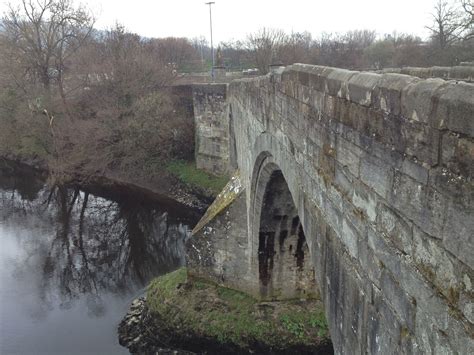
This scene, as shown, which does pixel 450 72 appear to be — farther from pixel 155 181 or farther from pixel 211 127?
pixel 155 181

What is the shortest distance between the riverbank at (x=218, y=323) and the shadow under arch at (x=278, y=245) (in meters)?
0.42

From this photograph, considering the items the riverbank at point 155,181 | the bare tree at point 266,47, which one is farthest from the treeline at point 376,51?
the riverbank at point 155,181

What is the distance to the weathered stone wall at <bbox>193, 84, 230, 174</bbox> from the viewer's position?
2384cm

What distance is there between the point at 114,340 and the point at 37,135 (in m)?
17.6

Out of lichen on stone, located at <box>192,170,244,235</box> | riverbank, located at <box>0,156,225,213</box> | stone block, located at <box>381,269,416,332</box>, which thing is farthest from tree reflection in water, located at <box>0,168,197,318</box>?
stone block, located at <box>381,269,416,332</box>

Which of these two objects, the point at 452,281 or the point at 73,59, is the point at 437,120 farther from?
the point at 73,59

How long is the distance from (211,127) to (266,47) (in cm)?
981

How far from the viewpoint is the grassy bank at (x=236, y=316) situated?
11.2 meters

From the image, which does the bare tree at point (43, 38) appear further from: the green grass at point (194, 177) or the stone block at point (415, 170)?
the stone block at point (415, 170)

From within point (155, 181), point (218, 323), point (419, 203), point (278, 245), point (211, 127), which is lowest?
point (218, 323)

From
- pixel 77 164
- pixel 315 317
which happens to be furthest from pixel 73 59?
pixel 315 317

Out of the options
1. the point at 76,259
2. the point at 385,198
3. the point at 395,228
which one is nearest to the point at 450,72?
the point at 385,198

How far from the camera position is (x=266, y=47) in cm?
3133

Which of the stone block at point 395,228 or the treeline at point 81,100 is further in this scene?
the treeline at point 81,100
